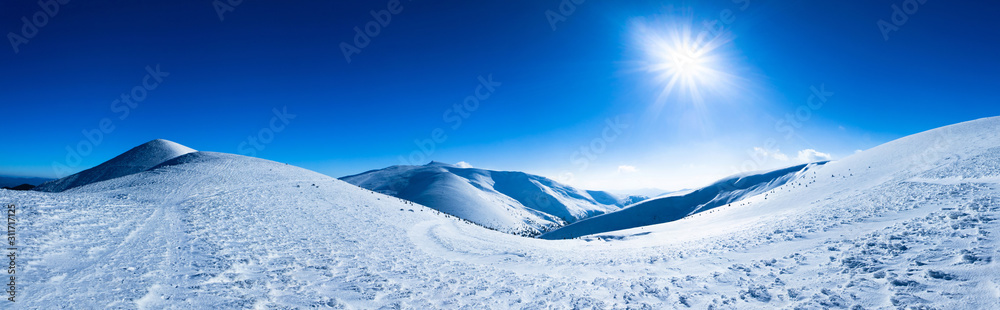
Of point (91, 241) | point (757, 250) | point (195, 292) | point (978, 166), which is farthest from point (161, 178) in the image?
point (978, 166)

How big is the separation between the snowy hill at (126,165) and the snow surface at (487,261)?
5048 cm

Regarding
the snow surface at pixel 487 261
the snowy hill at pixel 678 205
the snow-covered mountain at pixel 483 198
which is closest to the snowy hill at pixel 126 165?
the snow surface at pixel 487 261

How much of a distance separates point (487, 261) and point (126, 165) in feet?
243

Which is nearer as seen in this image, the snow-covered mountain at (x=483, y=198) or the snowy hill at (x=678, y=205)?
the snowy hill at (x=678, y=205)

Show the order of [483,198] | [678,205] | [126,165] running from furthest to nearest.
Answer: [483,198], [678,205], [126,165]

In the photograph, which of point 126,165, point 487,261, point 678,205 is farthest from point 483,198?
point 487,261

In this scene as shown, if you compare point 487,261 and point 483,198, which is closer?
point 487,261

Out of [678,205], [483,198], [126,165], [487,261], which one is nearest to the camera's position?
[487,261]

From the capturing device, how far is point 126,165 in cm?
5444

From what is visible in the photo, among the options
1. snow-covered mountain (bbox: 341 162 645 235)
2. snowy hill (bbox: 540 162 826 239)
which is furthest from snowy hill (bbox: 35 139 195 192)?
snowy hill (bbox: 540 162 826 239)

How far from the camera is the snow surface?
6.83 m

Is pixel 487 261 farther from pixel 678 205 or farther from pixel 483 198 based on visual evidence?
pixel 483 198

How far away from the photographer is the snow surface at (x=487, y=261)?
22.4 ft

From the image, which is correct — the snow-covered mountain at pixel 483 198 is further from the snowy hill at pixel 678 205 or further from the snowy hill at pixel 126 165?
the snowy hill at pixel 126 165
